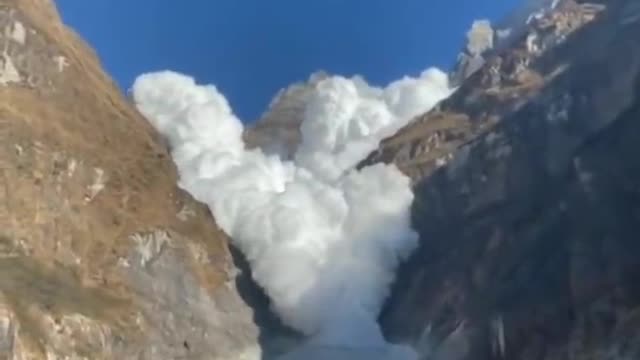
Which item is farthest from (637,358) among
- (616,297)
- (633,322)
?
(616,297)

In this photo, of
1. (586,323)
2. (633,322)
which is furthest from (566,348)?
(633,322)

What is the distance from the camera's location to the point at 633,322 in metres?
178

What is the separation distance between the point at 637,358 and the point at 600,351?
576 inches

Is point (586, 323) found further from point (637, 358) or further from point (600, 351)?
point (637, 358)

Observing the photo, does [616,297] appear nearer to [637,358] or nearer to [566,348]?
[566,348]

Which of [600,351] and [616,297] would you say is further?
[616,297]

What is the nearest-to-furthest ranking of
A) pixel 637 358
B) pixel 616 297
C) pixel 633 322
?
1. pixel 637 358
2. pixel 633 322
3. pixel 616 297

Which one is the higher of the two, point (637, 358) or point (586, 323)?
point (586, 323)

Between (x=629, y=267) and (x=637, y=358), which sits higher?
(x=629, y=267)

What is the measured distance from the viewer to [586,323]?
636 feet

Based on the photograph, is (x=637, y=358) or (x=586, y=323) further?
(x=586, y=323)

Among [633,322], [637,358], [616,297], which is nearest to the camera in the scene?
[637,358]

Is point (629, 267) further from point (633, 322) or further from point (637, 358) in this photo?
point (637, 358)

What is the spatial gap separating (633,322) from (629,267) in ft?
74.4
